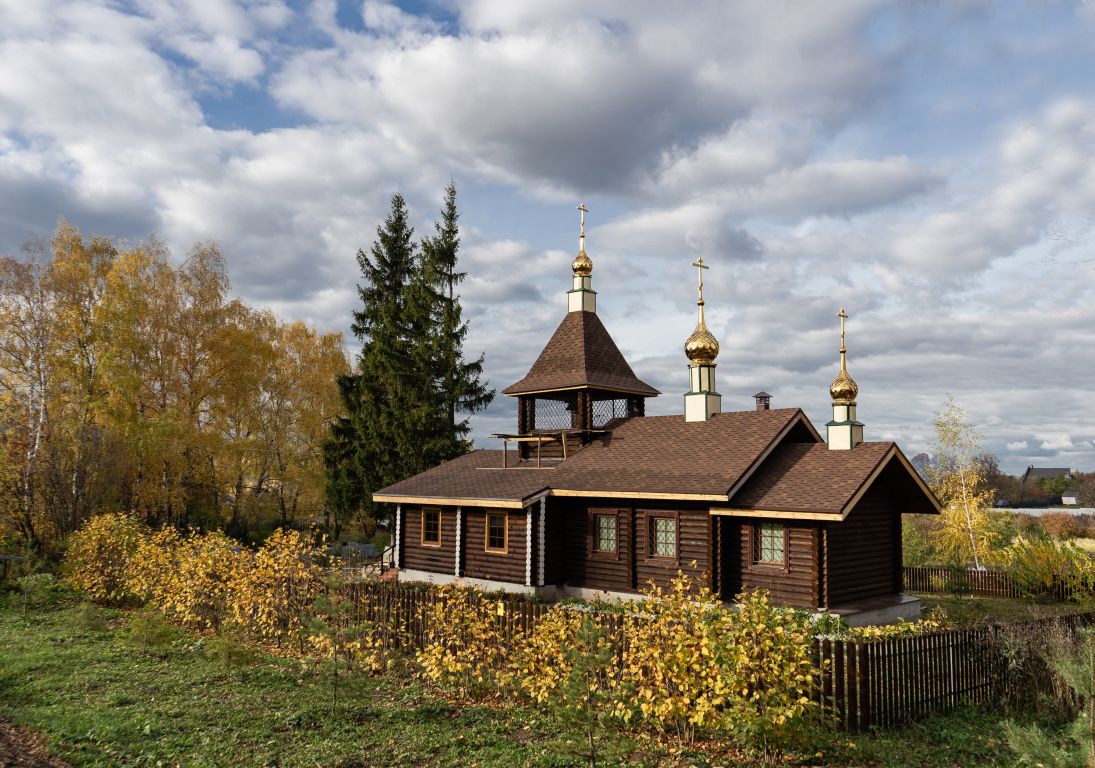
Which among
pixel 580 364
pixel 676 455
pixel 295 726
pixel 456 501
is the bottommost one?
pixel 295 726

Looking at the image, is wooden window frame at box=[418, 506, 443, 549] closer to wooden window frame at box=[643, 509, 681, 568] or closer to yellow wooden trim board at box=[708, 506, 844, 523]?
wooden window frame at box=[643, 509, 681, 568]

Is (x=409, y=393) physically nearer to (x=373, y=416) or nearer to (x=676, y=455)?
(x=373, y=416)

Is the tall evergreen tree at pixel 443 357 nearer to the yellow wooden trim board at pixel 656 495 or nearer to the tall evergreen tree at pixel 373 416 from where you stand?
the tall evergreen tree at pixel 373 416

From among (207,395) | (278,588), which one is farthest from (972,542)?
(207,395)

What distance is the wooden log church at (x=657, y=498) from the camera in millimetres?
17219

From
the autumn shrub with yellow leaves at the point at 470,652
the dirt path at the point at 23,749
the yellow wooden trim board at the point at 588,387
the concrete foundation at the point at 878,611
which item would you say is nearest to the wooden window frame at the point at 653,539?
the concrete foundation at the point at 878,611

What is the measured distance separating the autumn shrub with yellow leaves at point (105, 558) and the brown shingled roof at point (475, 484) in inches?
278

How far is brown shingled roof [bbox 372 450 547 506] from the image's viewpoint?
20.7m

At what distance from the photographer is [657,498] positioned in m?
18.0

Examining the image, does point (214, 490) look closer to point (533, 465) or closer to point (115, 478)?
point (115, 478)

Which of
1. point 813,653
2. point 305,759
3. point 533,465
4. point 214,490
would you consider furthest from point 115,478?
point 813,653

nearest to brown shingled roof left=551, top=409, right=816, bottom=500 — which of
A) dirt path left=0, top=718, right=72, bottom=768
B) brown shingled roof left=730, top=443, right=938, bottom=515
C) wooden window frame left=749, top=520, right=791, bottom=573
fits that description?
brown shingled roof left=730, top=443, right=938, bottom=515

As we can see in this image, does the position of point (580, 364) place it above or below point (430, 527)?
above

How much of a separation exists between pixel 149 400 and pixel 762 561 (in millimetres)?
27269
